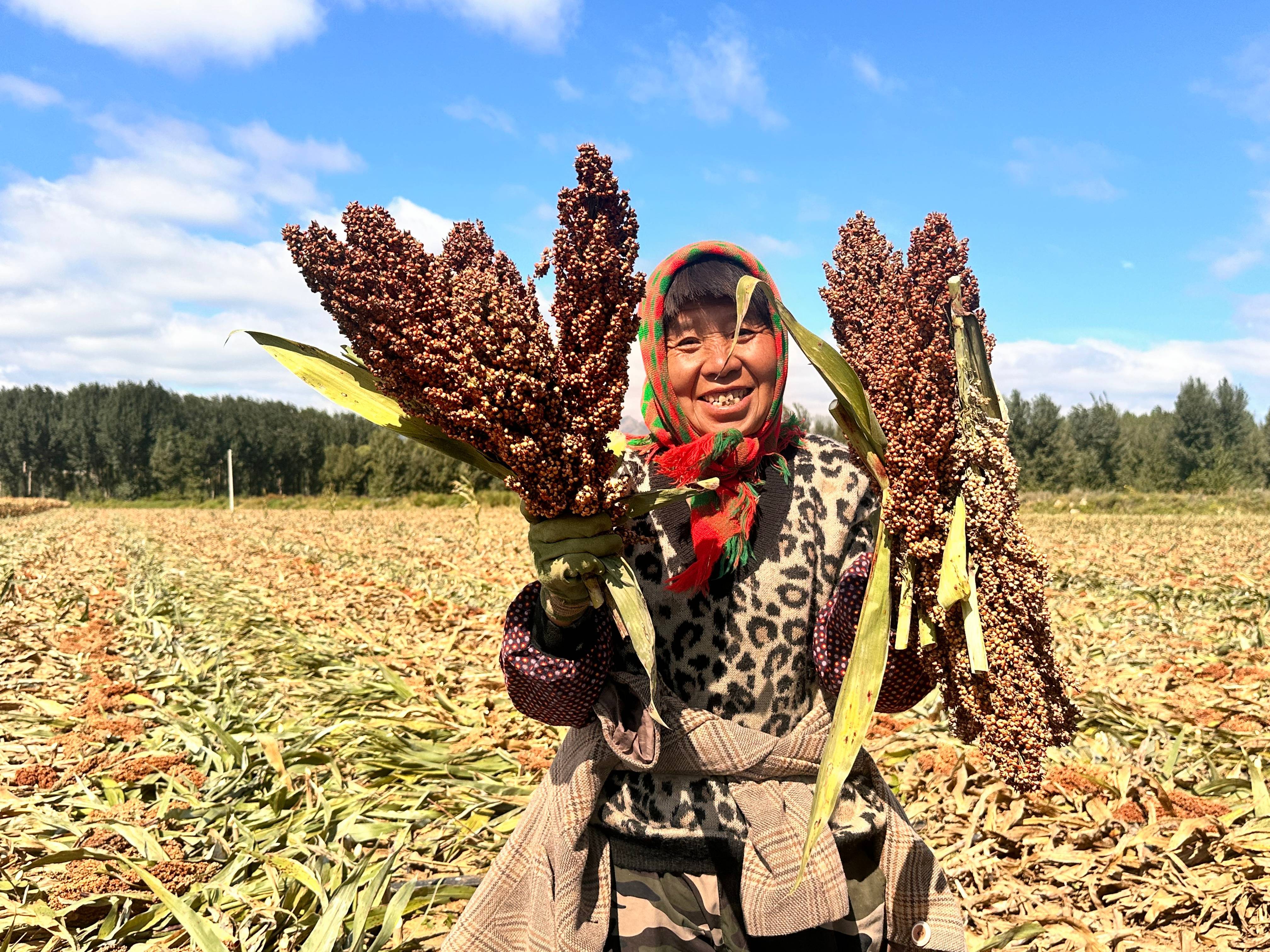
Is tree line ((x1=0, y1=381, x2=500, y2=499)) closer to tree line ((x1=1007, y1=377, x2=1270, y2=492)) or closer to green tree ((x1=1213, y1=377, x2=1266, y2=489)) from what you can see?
tree line ((x1=1007, y1=377, x2=1270, y2=492))

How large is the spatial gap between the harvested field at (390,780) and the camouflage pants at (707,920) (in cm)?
121

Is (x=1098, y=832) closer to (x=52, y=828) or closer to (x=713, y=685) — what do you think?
(x=713, y=685)

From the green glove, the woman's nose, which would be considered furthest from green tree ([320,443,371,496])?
the green glove

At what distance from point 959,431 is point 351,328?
1274 millimetres

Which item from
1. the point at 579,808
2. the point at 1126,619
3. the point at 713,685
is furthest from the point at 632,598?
the point at 1126,619

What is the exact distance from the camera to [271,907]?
9.85 ft

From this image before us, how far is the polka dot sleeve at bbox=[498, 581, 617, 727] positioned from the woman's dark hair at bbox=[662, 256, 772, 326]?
0.80 m

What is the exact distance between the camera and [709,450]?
1981mm

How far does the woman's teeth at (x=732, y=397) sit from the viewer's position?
2043mm

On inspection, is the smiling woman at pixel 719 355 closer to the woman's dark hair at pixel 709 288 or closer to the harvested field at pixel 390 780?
the woman's dark hair at pixel 709 288

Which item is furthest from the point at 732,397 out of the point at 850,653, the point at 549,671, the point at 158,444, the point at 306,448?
the point at 158,444

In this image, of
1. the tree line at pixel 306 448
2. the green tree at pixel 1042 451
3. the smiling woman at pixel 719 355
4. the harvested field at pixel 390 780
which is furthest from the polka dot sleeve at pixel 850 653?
the green tree at pixel 1042 451

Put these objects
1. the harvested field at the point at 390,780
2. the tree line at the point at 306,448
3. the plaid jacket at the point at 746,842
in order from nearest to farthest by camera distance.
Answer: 1. the plaid jacket at the point at 746,842
2. the harvested field at the point at 390,780
3. the tree line at the point at 306,448

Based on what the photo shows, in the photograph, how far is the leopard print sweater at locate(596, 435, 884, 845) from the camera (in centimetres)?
199
